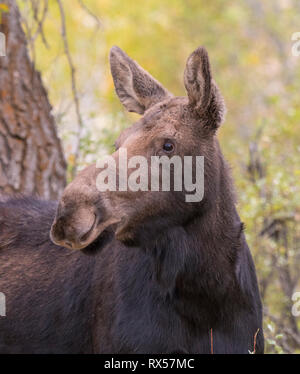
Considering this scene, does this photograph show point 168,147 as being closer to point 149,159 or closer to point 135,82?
point 149,159

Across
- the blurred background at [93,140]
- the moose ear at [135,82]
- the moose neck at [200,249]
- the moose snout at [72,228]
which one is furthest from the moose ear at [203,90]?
the blurred background at [93,140]

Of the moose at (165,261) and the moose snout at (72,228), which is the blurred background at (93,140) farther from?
the moose snout at (72,228)

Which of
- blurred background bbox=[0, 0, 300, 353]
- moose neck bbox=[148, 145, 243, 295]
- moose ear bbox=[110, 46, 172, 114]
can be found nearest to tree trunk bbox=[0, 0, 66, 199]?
blurred background bbox=[0, 0, 300, 353]

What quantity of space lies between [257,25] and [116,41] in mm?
6836

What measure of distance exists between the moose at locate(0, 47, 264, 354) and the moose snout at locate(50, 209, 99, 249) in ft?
0.04

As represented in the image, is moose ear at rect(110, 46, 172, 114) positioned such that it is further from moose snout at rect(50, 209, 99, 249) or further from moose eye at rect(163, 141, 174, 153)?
moose snout at rect(50, 209, 99, 249)

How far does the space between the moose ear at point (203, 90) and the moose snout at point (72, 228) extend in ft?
3.88

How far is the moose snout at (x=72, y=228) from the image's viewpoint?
4.20 meters

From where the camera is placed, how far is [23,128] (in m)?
7.24

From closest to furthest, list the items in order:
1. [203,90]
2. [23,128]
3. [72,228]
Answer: [72,228], [203,90], [23,128]

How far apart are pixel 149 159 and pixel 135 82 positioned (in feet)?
3.38

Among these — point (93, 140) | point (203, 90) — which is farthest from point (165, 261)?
point (93, 140)
